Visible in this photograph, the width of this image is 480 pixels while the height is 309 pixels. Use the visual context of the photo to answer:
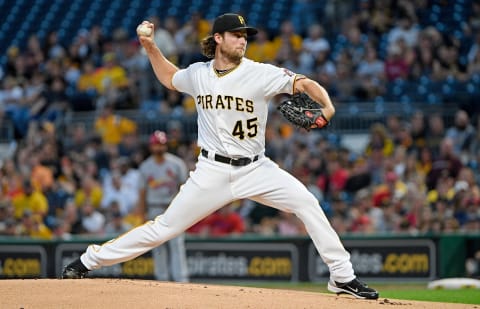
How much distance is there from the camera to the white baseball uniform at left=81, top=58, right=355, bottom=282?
764 centimetres

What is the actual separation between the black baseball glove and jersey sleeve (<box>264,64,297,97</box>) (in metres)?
0.10

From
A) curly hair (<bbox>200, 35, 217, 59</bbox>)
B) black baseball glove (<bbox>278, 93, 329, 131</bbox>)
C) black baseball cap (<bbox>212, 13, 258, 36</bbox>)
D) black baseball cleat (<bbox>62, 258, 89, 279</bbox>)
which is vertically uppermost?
black baseball cap (<bbox>212, 13, 258, 36</bbox>)

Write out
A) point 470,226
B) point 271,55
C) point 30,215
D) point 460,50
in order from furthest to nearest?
point 271,55 → point 460,50 → point 30,215 → point 470,226

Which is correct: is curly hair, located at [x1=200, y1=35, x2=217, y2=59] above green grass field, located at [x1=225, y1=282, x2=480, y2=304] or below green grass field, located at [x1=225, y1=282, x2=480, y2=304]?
above

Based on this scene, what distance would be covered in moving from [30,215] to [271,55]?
5286 millimetres

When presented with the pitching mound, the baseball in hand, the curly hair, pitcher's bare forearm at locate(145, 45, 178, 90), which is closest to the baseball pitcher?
the curly hair

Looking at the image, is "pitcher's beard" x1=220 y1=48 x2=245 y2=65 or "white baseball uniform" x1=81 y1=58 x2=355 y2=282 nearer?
"white baseball uniform" x1=81 y1=58 x2=355 y2=282

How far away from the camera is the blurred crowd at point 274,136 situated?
14336 millimetres

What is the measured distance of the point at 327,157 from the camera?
1533 cm

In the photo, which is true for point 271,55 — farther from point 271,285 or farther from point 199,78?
point 199,78

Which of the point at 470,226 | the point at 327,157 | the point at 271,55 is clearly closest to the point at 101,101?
the point at 271,55

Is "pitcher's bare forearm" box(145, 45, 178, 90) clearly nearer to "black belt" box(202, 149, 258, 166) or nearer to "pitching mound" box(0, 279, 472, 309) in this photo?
"black belt" box(202, 149, 258, 166)

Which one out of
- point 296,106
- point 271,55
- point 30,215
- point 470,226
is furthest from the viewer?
point 271,55

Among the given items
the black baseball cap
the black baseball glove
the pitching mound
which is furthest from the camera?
the black baseball cap
